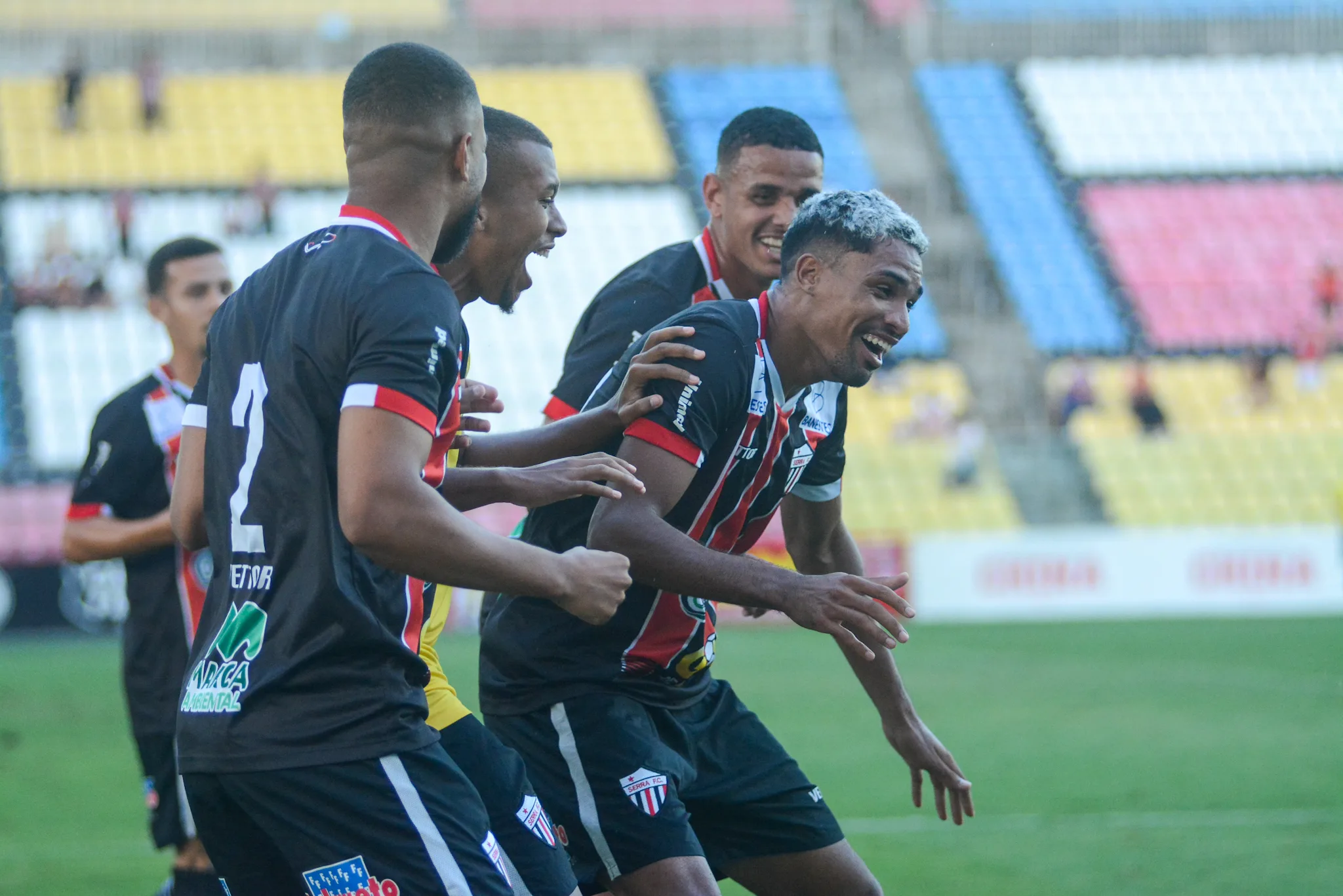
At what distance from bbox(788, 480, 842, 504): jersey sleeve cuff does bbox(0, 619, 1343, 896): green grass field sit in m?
2.47

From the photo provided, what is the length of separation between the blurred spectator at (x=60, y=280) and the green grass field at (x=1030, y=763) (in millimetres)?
8017

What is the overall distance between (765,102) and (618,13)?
3.83m

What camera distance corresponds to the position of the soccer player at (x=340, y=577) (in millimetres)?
2723

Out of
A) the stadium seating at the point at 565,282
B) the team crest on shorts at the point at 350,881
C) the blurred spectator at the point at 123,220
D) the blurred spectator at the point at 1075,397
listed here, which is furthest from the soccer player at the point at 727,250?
the blurred spectator at the point at 123,220

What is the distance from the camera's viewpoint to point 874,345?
12.9ft

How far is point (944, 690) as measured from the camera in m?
12.4

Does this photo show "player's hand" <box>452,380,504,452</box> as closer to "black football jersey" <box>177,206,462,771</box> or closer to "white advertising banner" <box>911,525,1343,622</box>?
"black football jersey" <box>177,206,462,771</box>

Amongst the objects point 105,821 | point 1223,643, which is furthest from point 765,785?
point 1223,643

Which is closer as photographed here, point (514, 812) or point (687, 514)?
point (514, 812)

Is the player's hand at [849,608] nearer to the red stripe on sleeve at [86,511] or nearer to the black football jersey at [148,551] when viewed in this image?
the black football jersey at [148,551]

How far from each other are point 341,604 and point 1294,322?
80.8 ft

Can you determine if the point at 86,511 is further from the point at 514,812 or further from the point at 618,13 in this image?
the point at 618,13

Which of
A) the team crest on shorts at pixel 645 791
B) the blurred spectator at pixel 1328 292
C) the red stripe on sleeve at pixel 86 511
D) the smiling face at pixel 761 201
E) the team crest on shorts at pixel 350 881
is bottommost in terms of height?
the team crest on shorts at pixel 350 881

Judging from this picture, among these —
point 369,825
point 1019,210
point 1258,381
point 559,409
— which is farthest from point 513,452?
point 1019,210
